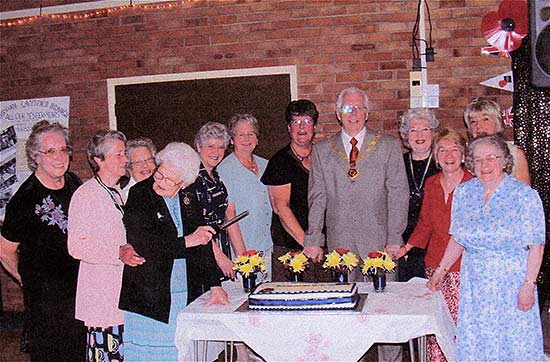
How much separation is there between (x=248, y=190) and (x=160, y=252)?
1.22 metres

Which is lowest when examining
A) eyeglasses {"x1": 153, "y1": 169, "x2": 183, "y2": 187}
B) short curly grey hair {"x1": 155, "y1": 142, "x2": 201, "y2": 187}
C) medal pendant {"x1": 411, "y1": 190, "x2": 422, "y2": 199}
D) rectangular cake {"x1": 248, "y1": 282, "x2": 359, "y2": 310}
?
rectangular cake {"x1": 248, "y1": 282, "x2": 359, "y2": 310}

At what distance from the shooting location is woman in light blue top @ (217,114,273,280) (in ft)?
14.5

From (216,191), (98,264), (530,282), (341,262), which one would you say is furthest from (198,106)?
(530,282)

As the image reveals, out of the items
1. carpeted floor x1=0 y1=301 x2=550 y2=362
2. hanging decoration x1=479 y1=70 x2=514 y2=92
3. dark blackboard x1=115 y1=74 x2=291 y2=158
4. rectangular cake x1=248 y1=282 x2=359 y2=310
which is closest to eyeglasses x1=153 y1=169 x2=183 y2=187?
rectangular cake x1=248 y1=282 x2=359 y2=310

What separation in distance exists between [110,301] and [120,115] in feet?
9.20

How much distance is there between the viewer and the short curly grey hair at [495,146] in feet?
11.5

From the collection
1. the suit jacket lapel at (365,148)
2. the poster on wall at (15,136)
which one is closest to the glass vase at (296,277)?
the suit jacket lapel at (365,148)

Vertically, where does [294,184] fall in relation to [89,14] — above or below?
below

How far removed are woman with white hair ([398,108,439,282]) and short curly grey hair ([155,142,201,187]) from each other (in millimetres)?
1508

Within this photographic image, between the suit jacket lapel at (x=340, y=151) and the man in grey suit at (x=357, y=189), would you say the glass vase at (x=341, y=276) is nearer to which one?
the man in grey suit at (x=357, y=189)

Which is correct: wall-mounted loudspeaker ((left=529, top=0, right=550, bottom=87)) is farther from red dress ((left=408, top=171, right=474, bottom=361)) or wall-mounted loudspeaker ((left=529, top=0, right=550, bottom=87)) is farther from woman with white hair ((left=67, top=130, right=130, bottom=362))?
woman with white hair ((left=67, top=130, right=130, bottom=362))

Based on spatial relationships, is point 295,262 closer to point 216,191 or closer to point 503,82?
point 216,191

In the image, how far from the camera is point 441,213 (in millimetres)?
3914

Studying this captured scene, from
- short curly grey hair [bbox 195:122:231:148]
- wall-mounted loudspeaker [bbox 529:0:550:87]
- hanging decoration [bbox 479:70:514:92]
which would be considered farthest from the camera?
hanging decoration [bbox 479:70:514:92]
